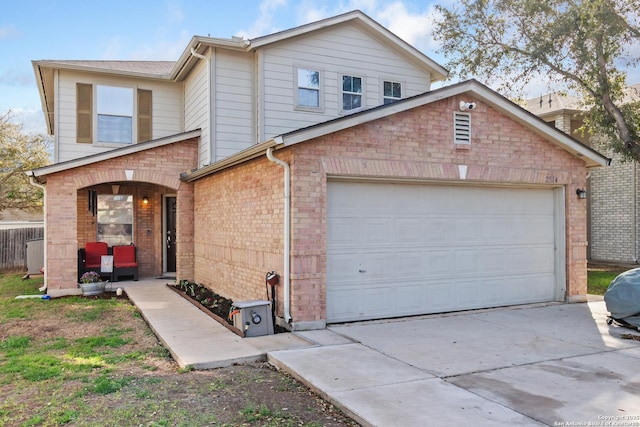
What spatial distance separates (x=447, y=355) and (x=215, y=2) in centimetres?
1240

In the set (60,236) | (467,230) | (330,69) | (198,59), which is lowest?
(60,236)

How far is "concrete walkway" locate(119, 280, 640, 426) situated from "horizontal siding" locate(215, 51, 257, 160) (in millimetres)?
4678

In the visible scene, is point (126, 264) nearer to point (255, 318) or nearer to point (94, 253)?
point (94, 253)

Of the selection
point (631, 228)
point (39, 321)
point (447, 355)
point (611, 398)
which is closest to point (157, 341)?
point (39, 321)

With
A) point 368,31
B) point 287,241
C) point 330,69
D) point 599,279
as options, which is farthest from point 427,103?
point 599,279

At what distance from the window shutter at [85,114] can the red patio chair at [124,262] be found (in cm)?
309

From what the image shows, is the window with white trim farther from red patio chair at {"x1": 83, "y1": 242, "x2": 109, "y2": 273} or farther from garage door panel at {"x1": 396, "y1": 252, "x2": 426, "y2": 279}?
garage door panel at {"x1": 396, "y1": 252, "x2": 426, "y2": 279}

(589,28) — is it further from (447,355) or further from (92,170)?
(92,170)

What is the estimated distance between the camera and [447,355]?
616 cm

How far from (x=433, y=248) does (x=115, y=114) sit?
9.82 metres

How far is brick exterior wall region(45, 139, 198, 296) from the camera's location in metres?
11.7

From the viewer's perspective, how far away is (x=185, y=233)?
12977mm

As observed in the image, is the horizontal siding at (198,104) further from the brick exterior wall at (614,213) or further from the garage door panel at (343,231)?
the brick exterior wall at (614,213)

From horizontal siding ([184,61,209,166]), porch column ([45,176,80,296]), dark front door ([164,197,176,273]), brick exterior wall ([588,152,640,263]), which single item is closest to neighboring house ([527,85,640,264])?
brick exterior wall ([588,152,640,263])
